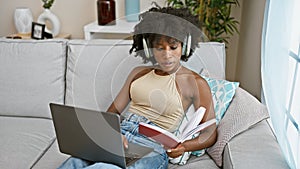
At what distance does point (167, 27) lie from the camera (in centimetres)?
132

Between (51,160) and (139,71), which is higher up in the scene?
(139,71)

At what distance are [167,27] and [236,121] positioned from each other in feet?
1.57

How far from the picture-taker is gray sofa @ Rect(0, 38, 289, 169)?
1438mm

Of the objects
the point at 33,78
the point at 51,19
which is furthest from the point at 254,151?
the point at 51,19

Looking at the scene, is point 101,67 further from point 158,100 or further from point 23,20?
point 23,20

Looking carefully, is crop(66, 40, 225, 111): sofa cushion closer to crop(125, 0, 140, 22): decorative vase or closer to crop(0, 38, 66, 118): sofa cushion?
crop(0, 38, 66, 118): sofa cushion

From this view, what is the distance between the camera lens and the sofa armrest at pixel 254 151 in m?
1.14

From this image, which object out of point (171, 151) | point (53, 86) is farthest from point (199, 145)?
point (53, 86)

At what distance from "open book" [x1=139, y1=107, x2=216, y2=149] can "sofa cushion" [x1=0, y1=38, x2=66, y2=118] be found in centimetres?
71

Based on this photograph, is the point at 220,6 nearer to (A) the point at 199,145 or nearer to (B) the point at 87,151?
(A) the point at 199,145

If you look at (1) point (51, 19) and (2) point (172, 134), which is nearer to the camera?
(2) point (172, 134)

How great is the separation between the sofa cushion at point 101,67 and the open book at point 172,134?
389 millimetres

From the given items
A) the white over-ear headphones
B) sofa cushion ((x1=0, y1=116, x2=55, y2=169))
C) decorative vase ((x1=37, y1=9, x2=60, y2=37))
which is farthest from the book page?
decorative vase ((x1=37, y1=9, x2=60, y2=37))

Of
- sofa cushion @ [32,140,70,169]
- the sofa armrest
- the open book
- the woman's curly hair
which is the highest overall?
the woman's curly hair
